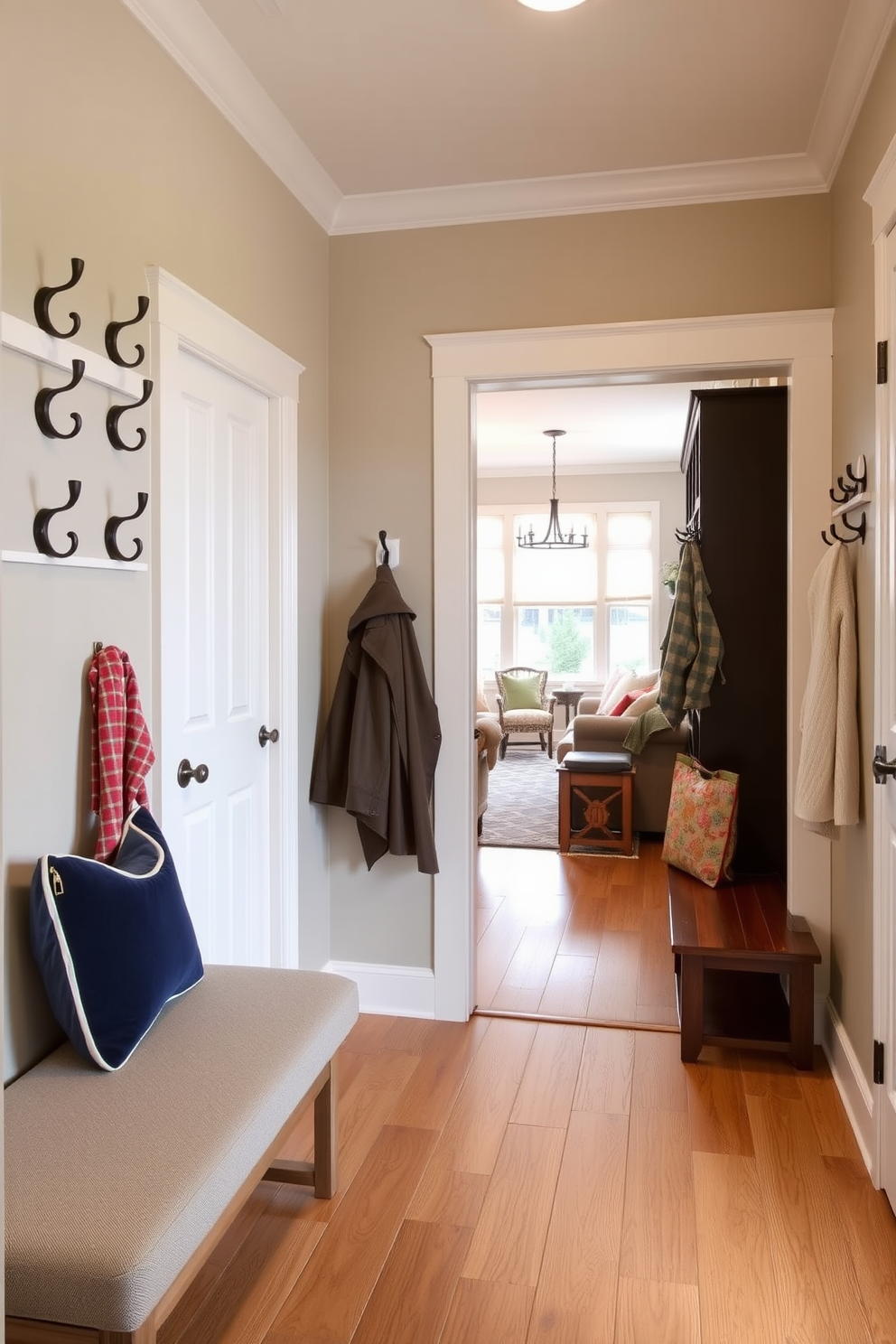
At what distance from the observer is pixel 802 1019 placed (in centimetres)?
291

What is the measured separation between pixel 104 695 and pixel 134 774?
0.60 feet

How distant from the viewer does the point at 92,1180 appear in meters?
1.39

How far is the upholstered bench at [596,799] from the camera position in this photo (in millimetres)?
5715

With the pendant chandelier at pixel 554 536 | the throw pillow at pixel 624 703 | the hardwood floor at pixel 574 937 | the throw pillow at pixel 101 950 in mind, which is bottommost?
the hardwood floor at pixel 574 937

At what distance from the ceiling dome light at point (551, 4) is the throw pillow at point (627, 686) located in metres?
5.04

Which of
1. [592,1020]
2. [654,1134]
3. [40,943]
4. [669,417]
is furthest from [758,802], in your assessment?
[669,417]

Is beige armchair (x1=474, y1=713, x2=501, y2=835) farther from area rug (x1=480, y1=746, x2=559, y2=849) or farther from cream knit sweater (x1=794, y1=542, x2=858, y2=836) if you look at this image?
cream knit sweater (x1=794, y1=542, x2=858, y2=836)

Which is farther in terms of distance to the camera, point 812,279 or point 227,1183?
point 812,279

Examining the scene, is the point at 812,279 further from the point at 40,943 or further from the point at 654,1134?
the point at 40,943

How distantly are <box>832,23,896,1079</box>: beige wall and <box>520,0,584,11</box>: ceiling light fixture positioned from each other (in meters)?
0.70

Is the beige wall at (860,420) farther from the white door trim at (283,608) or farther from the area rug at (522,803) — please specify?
the area rug at (522,803)

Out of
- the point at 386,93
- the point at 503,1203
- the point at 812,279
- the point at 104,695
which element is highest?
the point at 386,93

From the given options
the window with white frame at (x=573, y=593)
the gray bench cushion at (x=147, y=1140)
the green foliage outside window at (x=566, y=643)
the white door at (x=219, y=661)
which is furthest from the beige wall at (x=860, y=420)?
the green foliage outside window at (x=566, y=643)

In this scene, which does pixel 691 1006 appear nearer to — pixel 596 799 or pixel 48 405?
pixel 48 405
